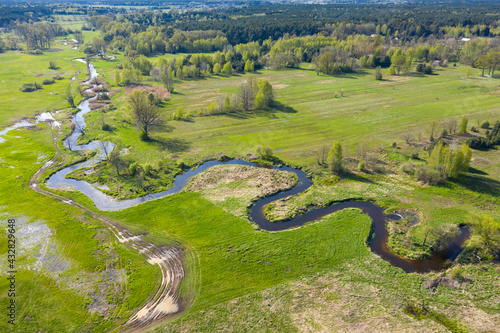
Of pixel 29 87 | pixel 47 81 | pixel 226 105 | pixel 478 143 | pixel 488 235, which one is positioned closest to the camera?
pixel 488 235

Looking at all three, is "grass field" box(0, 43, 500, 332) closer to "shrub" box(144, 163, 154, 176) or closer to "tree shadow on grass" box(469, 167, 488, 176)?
"tree shadow on grass" box(469, 167, 488, 176)

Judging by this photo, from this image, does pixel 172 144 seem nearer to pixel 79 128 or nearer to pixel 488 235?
pixel 79 128

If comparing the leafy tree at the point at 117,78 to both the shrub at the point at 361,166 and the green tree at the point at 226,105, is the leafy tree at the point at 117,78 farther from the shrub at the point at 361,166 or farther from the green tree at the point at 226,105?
the shrub at the point at 361,166

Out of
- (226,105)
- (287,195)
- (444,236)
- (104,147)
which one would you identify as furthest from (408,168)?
(104,147)

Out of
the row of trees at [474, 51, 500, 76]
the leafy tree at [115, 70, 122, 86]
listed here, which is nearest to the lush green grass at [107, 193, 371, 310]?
the leafy tree at [115, 70, 122, 86]

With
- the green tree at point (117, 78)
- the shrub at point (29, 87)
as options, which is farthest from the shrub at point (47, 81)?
the green tree at point (117, 78)

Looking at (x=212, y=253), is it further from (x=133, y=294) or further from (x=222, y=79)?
(x=222, y=79)

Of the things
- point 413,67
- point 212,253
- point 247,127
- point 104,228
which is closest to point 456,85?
point 413,67
